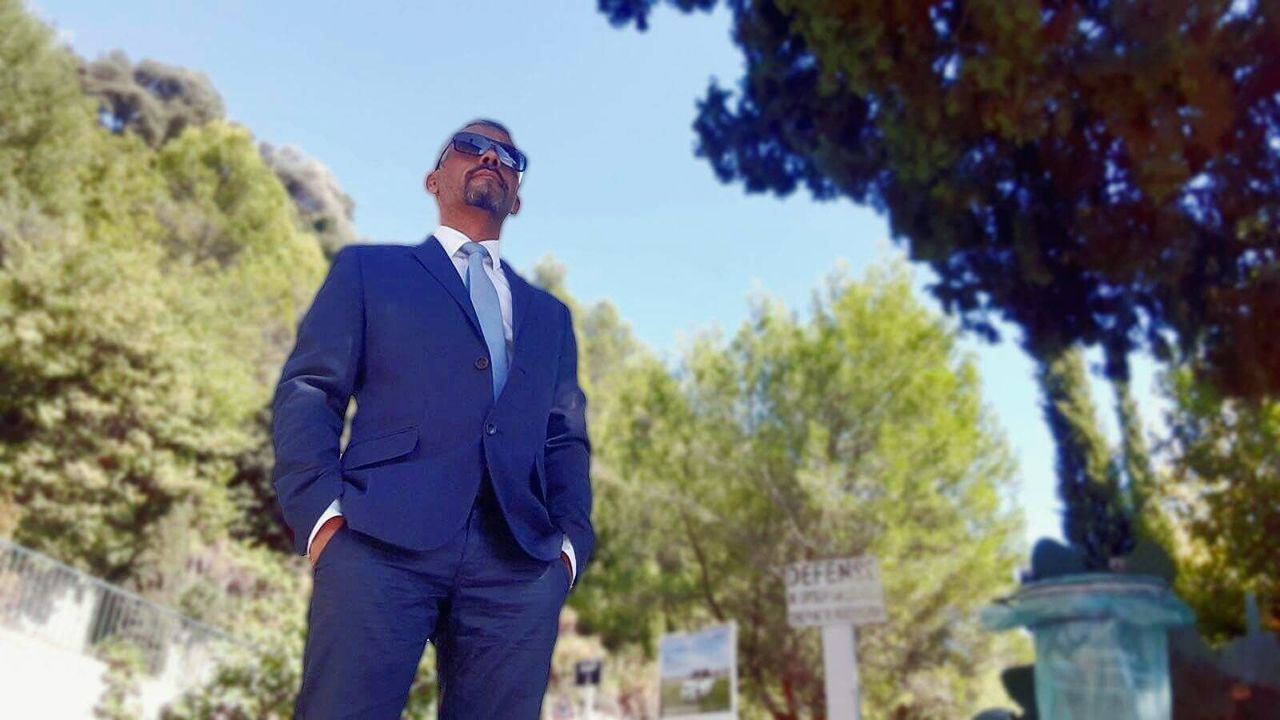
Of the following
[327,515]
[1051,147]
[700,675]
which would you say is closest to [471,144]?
[327,515]

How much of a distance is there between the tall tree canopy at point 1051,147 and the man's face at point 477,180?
3.69 m

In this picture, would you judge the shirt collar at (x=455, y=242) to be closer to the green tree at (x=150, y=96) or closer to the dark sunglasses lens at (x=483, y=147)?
the dark sunglasses lens at (x=483, y=147)

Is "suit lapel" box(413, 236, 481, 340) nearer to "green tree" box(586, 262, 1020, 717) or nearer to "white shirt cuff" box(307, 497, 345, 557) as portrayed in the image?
"white shirt cuff" box(307, 497, 345, 557)

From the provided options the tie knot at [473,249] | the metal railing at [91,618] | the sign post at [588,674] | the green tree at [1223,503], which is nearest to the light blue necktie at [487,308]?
the tie knot at [473,249]

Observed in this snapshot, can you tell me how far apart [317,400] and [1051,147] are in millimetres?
6132

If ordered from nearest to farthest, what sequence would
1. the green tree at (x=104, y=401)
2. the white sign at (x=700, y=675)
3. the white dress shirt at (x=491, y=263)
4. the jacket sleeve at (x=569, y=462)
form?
the jacket sleeve at (x=569, y=462)
the white dress shirt at (x=491, y=263)
the white sign at (x=700, y=675)
the green tree at (x=104, y=401)

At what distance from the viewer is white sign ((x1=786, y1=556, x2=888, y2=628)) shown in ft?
18.6

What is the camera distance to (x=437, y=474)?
1527 mm

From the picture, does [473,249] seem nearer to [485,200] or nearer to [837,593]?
[485,200]

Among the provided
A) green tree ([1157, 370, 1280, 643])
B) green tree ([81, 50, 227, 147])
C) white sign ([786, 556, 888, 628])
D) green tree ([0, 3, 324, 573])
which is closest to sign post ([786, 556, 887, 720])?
white sign ([786, 556, 888, 628])

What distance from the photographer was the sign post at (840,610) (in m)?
5.67

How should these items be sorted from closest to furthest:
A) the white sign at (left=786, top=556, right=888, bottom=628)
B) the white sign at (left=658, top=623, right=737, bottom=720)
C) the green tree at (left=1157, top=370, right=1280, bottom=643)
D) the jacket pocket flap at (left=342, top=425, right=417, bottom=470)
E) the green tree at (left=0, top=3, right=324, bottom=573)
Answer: the jacket pocket flap at (left=342, top=425, right=417, bottom=470) < the white sign at (left=786, top=556, right=888, bottom=628) < the white sign at (left=658, top=623, right=737, bottom=720) < the green tree at (left=1157, top=370, right=1280, bottom=643) < the green tree at (left=0, top=3, right=324, bottom=573)

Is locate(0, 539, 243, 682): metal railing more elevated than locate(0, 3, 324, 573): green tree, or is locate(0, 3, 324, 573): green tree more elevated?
locate(0, 3, 324, 573): green tree

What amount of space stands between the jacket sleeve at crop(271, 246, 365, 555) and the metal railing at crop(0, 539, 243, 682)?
9648 mm
